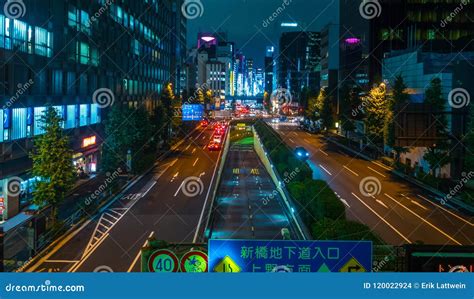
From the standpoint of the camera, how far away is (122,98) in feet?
147

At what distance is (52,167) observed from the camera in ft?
65.5

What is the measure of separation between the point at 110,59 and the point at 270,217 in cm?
2333

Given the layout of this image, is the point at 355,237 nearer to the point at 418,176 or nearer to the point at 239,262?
the point at 239,262

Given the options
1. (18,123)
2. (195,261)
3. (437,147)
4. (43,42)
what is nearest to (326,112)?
(437,147)

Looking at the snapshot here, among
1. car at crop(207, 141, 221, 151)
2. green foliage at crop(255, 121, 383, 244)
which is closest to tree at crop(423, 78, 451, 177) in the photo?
green foliage at crop(255, 121, 383, 244)

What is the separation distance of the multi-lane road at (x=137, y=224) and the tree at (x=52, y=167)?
1558 mm

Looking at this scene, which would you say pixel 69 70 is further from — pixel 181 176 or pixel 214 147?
pixel 214 147

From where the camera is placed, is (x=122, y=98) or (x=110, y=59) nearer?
(x=110, y=59)

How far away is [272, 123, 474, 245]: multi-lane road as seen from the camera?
65.5ft

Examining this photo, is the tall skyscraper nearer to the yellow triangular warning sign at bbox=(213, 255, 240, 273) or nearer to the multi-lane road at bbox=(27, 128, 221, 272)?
the multi-lane road at bbox=(27, 128, 221, 272)

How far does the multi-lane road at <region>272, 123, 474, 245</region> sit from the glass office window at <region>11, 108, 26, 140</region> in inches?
563

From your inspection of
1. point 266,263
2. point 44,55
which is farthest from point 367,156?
point 266,263

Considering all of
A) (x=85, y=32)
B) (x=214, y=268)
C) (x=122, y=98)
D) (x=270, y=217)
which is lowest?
(x=270, y=217)

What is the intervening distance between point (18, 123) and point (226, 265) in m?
19.4
